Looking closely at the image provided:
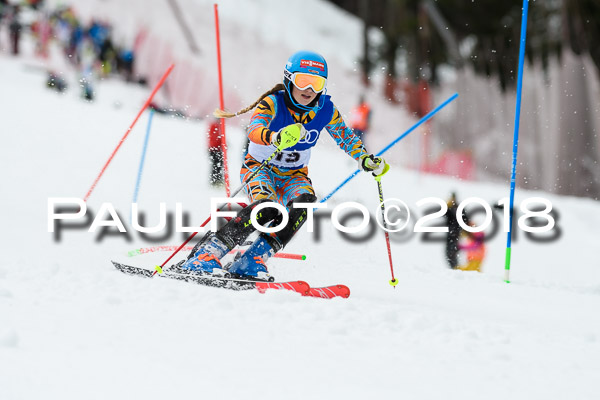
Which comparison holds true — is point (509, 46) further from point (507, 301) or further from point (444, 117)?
point (507, 301)

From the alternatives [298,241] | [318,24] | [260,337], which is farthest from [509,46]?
[260,337]

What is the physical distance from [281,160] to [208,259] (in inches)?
35.1

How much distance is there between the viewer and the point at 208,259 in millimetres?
3807

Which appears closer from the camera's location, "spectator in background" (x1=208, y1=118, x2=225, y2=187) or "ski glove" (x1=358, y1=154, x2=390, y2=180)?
"ski glove" (x1=358, y1=154, x2=390, y2=180)

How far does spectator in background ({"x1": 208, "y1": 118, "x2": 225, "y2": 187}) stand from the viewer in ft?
31.8

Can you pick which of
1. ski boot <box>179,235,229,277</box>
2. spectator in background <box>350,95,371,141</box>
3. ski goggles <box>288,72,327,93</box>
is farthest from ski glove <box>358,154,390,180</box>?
spectator in background <box>350,95,371,141</box>

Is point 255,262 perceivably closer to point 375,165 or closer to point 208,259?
point 208,259

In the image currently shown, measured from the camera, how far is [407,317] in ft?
10.2

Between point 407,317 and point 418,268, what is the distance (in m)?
2.25

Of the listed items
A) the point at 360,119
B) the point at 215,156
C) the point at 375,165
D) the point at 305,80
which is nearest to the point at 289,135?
the point at 305,80

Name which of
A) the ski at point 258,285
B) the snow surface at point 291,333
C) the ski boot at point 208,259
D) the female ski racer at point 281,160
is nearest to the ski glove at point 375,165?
the female ski racer at point 281,160

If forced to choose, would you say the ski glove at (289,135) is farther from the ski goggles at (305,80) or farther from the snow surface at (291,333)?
the snow surface at (291,333)

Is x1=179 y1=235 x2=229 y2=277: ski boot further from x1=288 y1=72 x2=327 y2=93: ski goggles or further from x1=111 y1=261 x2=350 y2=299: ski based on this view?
x1=288 y1=72 x2=327 y2=93: ski goggles

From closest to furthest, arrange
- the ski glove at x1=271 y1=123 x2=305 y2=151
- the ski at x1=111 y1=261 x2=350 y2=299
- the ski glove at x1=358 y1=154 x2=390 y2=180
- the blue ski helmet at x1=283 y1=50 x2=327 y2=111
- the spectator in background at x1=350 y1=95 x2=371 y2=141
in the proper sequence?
the ski at x1=111 y1=261 x2=350 y2=299
the ski glove at x1=271 y1=123 x2=305 y2=151
the blue ski helmet at x1=283 y1=50 x2=327 y2=111
the ski glove at x1=358 y1=154 x2=390 y2=180
the spectator in background at x1=350 y1=95 x2=371 y2=141
